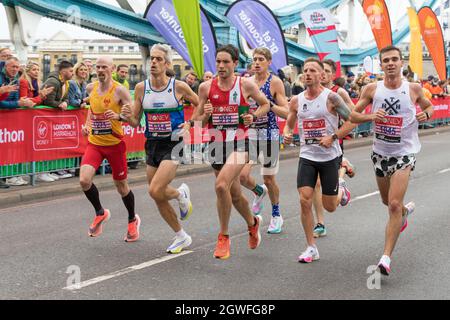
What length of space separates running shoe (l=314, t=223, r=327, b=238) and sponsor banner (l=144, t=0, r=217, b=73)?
9.30 metres

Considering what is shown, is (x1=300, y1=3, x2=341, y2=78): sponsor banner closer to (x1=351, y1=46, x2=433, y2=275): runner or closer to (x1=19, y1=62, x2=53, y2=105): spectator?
(x1=19, y1=62, x2=53, y2=105): spectator

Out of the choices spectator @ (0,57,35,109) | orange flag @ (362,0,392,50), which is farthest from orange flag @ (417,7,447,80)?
spectator @ (0,57,35,109)

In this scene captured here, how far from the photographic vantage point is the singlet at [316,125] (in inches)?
276

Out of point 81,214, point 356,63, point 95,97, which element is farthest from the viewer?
point 356,63

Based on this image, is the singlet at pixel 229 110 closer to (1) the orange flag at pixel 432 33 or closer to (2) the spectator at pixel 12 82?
(2) the spectator at pixel 12 82

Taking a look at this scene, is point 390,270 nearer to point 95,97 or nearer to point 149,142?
point 149,142

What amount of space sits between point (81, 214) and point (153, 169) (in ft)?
9.08

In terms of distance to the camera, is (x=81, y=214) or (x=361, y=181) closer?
(x=81, y=214)

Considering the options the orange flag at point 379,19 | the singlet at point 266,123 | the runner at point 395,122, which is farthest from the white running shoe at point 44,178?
the orange flag at point 379,19

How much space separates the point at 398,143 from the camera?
6582mm

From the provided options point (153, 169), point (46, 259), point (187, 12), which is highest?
point (187, 12)

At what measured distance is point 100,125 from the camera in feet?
25.6

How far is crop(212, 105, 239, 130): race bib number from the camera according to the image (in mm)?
7066

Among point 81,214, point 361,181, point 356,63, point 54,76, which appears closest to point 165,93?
point 81,214
